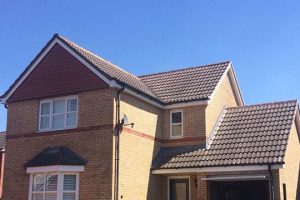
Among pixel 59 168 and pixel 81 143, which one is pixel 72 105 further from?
pixel 59 168

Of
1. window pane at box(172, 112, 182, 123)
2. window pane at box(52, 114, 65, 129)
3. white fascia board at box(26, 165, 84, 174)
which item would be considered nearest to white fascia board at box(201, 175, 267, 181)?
window pane at box(172, 112, 182, 123)

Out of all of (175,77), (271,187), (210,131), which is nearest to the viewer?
(271,187)

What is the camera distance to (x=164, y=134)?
2117 centimetres

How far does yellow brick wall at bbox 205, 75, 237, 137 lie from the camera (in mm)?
20656

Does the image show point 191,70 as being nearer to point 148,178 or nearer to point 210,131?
point 210,131

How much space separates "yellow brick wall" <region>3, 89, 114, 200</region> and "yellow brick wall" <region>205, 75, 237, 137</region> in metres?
5.09

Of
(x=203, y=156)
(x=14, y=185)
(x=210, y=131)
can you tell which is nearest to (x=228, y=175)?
(x=203, y=156)

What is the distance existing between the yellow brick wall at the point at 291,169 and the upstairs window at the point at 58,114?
8534 mm

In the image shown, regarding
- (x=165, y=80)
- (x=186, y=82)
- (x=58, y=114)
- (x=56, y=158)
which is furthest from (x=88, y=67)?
(x=165, y=80)

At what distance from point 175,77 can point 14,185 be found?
9.87 metres

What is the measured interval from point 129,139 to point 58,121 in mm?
3142

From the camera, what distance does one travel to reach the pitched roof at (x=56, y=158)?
17328 millimetres

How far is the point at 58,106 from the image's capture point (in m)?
19.2

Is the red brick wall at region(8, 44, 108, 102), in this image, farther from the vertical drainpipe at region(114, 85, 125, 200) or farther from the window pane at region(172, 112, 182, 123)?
the window pane at region(172, 112, 182, 123)
